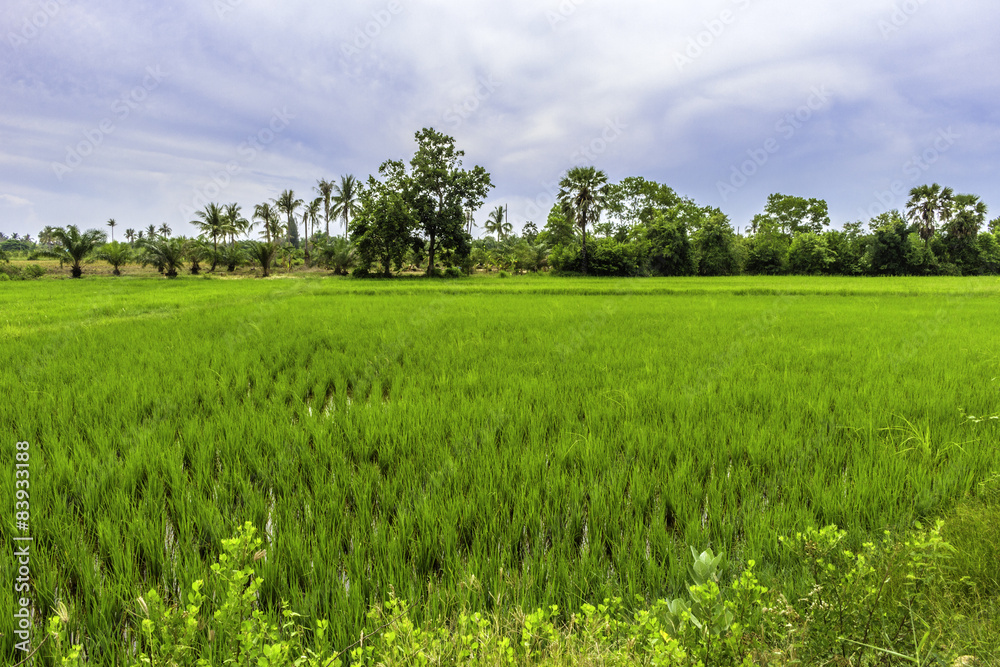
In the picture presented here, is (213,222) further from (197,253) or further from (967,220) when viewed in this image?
(967,220)

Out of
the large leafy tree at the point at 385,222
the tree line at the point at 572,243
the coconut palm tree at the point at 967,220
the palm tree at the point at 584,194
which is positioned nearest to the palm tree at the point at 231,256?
the tree line at the point at 572,243

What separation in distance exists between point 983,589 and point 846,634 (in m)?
0.85

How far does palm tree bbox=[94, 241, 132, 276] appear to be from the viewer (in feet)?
107

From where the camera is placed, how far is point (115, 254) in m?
33.0

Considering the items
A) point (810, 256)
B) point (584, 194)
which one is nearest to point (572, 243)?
point (584, 194)

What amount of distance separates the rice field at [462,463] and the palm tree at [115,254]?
3825 centimetres

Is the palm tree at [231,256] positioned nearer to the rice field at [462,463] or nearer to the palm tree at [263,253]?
the palm tree at [263,253]

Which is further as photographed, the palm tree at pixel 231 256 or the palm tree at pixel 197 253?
the palm tree at pixel 231 256

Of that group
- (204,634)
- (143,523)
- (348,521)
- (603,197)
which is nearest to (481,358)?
(348,521)

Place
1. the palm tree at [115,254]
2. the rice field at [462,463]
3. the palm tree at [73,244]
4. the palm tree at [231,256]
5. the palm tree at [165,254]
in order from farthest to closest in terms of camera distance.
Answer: the palm tree at [231,256]
the palm tree at [115,254]
the palm tree at [165,254]
the palm tree at [73,244]
the rice field at [462,463]

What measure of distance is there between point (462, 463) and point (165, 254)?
38372mm

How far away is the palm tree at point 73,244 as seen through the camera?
2824 cm

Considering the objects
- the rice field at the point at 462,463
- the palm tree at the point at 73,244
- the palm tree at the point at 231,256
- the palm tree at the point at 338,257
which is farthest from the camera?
the palm tree at the point at 231,256

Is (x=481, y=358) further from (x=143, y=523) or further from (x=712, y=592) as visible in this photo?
(x=712, y=592)
